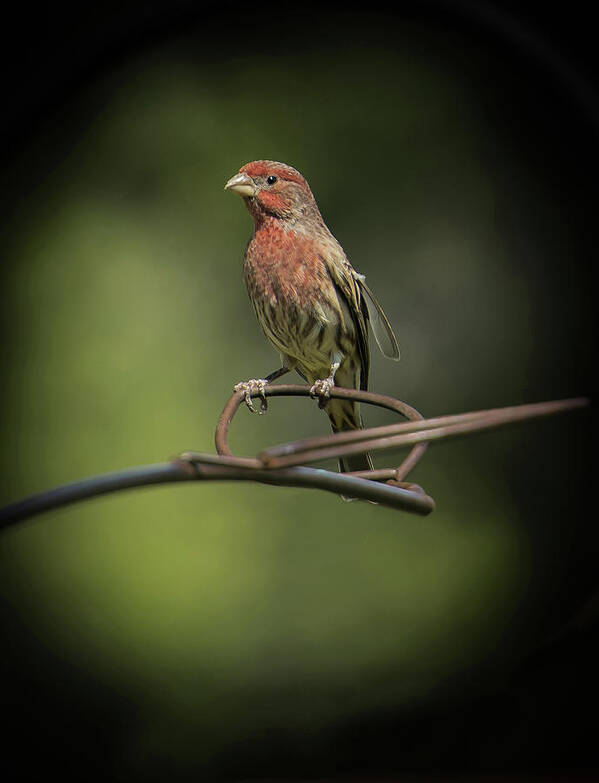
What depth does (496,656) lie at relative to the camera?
13.6ft

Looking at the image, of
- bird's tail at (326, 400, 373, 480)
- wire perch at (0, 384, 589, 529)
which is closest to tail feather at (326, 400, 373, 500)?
bird's tail at (326, 400, 373, 480)

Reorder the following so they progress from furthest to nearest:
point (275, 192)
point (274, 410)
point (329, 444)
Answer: point (274, 410), point (275, 192), point (329, 444)

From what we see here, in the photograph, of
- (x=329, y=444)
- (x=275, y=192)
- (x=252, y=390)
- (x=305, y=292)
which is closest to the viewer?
(x=329, y=444)

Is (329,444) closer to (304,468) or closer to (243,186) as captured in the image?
(304,468)

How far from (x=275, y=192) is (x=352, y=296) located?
1.05ft

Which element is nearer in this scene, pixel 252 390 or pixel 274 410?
pixel 252 390

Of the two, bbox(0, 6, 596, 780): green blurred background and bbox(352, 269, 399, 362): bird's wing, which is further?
bbox(0, 6, 596, 780): green blurred background

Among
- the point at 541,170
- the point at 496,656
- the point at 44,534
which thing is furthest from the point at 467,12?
the point at 496,656

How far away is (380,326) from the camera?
171cm

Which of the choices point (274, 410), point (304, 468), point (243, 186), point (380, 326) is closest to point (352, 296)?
point (380, 326)

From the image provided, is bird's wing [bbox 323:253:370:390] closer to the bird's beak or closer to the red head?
Answer: the red head

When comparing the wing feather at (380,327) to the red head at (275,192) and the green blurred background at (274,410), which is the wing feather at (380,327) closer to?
the red head at (275,192)

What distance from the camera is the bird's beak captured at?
134 centimetres

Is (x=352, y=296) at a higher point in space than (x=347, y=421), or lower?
higher
